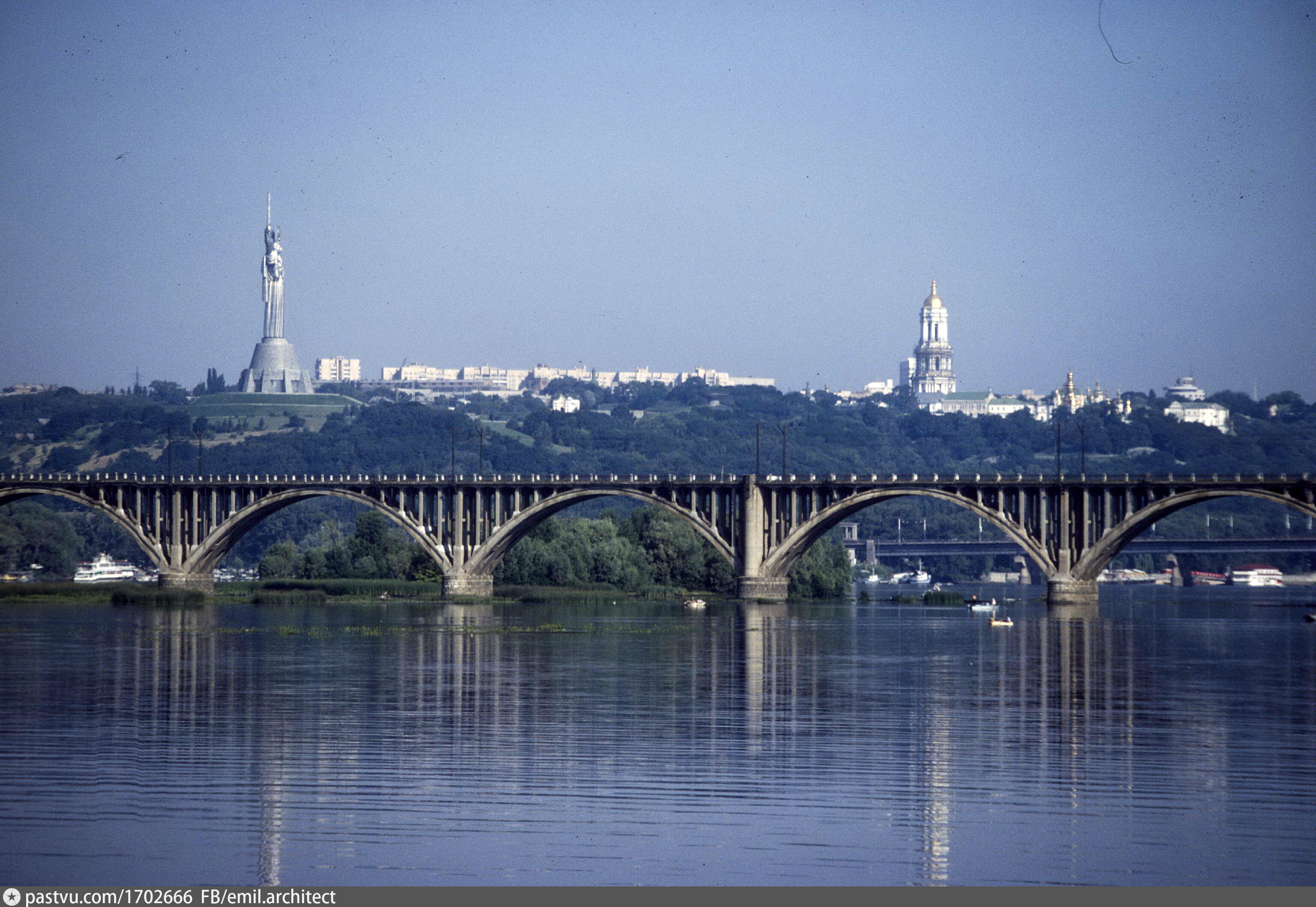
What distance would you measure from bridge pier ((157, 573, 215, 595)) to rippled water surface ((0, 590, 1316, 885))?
213 feet

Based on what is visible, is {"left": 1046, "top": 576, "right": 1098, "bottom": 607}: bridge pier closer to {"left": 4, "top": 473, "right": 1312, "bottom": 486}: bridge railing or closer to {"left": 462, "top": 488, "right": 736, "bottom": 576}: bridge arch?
{"left": 4, "top": 473, "right": 1312, "bottom": 486}: bridge railing

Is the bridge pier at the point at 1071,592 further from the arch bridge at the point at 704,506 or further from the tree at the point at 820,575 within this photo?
the tree at the point at 820,575

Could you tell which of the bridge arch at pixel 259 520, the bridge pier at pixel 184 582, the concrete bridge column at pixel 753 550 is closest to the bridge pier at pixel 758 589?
the concrete bridge column at pixel 753 550

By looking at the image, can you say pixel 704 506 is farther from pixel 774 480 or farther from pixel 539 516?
pixel 539 516

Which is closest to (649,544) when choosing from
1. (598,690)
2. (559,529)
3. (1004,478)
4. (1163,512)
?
(559,529)

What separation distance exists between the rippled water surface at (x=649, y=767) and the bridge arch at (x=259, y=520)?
200ft

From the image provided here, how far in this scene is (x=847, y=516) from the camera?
117 metres

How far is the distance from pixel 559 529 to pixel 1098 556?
43.0m

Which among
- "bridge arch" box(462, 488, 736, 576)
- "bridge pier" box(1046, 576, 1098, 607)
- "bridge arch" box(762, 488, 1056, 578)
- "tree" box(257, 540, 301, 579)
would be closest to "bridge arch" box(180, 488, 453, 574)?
"bridge arch" box(462, 488, 736, 576)

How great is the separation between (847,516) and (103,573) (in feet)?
298

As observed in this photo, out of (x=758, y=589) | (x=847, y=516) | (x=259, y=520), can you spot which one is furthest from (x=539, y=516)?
(x=847, y=516)

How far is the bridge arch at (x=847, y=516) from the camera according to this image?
11200cm

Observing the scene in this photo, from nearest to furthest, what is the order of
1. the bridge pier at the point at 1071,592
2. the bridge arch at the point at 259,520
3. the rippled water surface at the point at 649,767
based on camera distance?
the rippled water surface at the point at 649,767 → the bridge pier at the point at 1071,592 → the bridge arch at the point at 259,520

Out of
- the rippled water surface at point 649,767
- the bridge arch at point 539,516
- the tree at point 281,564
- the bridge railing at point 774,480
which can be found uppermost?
the bridge railing at point 774,480
